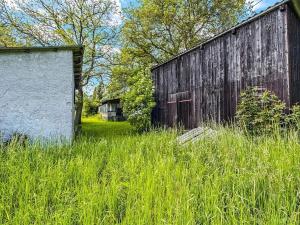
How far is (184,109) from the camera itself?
37.1 ft

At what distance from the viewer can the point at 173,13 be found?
18234 mm

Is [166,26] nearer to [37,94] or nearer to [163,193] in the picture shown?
[37,94]

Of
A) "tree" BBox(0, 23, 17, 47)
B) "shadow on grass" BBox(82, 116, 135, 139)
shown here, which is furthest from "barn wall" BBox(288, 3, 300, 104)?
"tree" BBox(0, 23, 17, 47)

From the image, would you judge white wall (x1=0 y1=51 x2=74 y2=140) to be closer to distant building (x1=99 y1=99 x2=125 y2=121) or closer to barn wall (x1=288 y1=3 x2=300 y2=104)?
barn wall (x1=288 y1=3 x2=300 y2=104)

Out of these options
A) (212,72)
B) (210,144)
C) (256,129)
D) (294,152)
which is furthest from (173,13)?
(294,152)

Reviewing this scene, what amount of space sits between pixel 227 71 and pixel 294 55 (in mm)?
2108

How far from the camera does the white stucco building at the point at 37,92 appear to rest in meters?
7.66

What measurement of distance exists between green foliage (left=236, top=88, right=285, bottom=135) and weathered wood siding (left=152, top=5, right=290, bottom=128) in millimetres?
238

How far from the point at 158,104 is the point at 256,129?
8145mm

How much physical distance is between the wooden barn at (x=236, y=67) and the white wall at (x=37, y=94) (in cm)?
482

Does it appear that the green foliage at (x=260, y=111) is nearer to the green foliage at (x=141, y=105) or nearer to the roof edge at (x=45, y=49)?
the roof edge at (x=45, y=49)

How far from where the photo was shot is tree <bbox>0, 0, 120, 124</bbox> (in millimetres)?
17250

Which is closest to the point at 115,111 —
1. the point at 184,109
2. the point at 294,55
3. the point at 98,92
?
the point at 98,92

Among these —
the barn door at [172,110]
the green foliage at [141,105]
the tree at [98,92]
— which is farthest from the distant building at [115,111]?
the barn door at [172,110]
